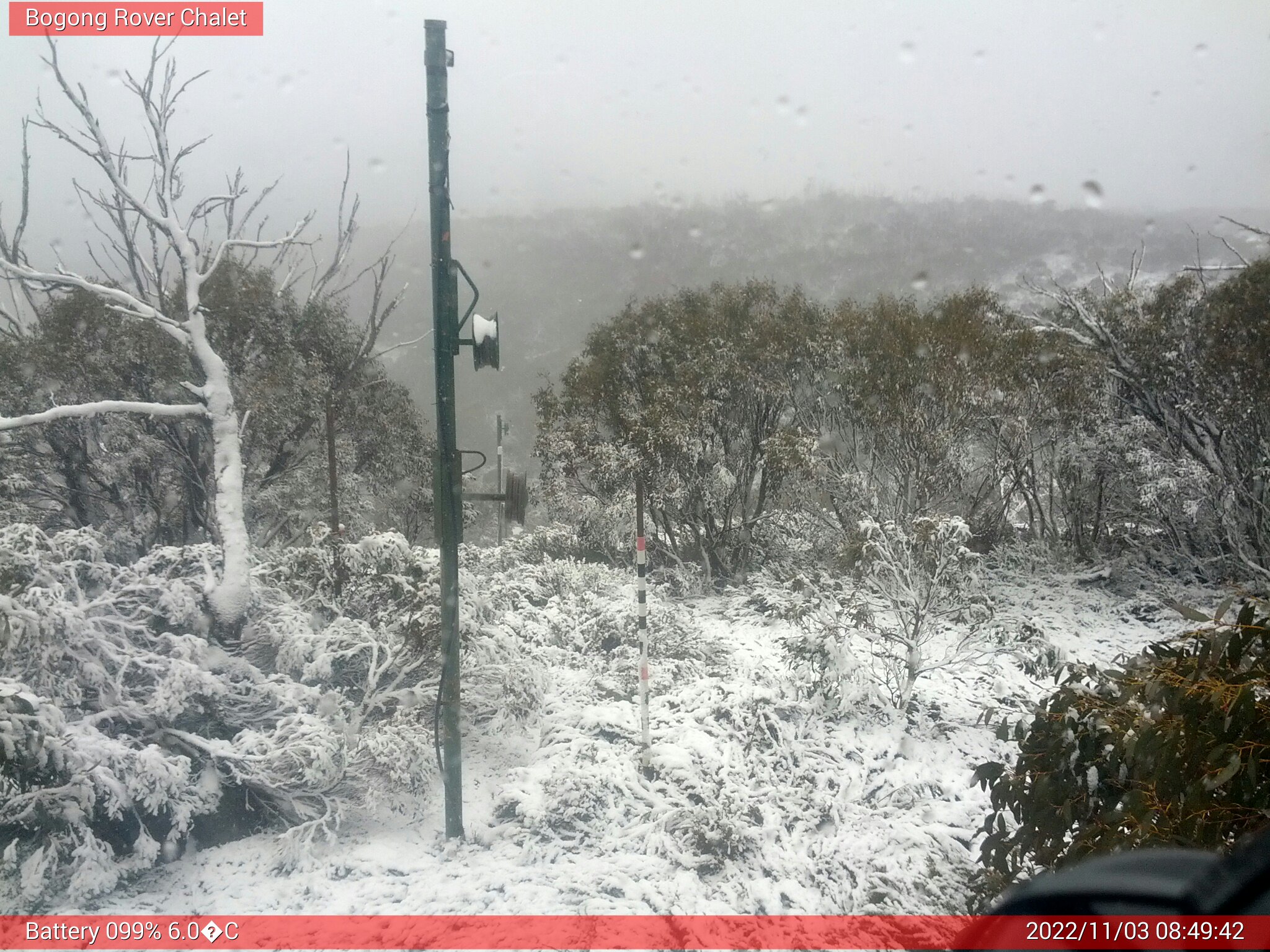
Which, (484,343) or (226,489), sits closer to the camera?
(484,343)

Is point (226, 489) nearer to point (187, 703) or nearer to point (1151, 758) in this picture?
point (187, 703)

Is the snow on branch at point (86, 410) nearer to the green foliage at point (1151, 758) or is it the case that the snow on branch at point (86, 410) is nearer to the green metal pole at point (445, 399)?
the green metal pole at point (445, 399)

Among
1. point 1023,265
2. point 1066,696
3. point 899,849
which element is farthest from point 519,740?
point 1023,265

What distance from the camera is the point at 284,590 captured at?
5434 millimetres

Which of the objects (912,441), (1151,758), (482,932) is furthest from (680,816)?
(912,441)

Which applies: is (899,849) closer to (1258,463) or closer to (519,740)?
(519,740)

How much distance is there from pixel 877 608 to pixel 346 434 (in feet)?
25.0

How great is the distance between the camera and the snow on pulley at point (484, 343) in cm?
397

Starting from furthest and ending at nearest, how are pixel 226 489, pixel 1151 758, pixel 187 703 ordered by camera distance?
1. pixel 226 489
2. pixel 187 703
3. pixel 1151 758

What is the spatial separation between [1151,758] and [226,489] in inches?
215

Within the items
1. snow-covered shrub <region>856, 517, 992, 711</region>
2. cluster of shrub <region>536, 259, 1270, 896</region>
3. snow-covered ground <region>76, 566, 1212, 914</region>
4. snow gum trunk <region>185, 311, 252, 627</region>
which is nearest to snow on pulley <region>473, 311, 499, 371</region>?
snow gum trunk <region>185, 311, 252, 627</region>

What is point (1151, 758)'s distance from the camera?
6.49ft

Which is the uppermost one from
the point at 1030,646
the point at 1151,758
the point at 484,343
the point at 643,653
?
the point at 484,343

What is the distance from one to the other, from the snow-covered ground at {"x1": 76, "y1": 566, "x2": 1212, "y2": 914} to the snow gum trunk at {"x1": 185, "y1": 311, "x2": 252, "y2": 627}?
1593 mm
